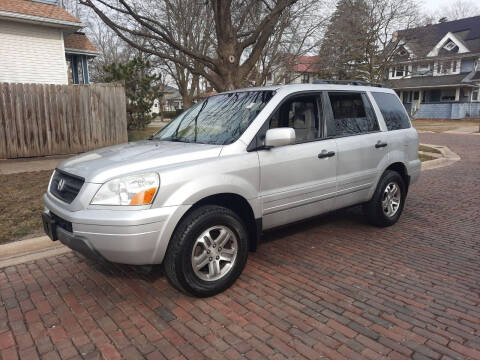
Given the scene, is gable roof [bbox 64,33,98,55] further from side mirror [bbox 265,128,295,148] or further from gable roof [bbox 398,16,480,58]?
gable roof [bbox 398,16,480,58]

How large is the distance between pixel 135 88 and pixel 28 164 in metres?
9.60

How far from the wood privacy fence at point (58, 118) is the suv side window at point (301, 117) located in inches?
388

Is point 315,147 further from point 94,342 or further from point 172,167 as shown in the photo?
point 94,342

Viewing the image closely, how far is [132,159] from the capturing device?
3236mm

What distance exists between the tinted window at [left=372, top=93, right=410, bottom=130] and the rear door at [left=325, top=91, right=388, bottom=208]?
0.25 m

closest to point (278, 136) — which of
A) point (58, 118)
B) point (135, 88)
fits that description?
point (58, 118)

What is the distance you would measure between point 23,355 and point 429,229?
5.01 metres

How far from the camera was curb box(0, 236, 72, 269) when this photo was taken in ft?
14.0

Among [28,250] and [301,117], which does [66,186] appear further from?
[301,117]

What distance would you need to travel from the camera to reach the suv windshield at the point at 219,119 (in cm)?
374

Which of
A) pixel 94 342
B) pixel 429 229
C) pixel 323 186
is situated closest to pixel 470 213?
pixel 429 229

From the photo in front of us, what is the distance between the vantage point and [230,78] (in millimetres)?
8391

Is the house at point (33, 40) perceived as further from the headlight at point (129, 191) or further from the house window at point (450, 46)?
the house window at point (450, 46)

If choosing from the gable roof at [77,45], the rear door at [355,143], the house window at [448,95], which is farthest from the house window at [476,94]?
the rear door at [355,143]
